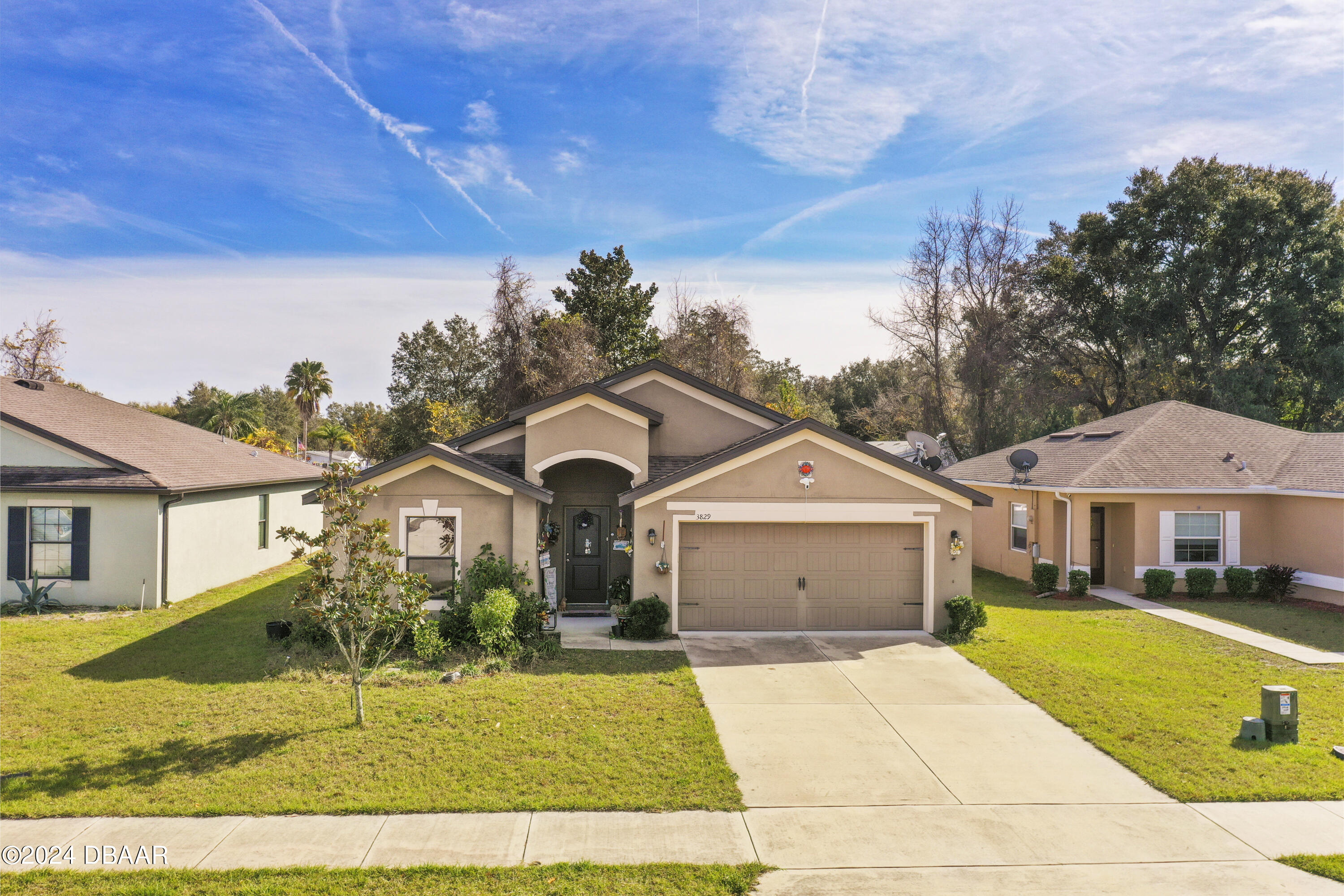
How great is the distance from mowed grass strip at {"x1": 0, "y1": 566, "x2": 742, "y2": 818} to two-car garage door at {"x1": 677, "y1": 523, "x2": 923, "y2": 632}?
6.57 feet

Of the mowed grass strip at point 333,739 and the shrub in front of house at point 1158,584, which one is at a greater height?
the shrub in front of house at point 1158,584

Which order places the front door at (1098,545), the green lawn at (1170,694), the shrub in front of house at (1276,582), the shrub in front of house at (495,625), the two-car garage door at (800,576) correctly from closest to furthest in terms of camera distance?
the green lawn at (1170,694) → the shrub in front of house at (495,625) → the two-car garage door at (800,576) → the shrub in front of house at (1276,582) → the front door at (1098,545)

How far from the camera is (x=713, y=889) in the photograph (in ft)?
17.7

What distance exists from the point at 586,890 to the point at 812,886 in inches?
67.8

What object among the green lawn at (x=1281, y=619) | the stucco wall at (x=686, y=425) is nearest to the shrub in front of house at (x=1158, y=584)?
the green lawn at (x=1281, y=619)

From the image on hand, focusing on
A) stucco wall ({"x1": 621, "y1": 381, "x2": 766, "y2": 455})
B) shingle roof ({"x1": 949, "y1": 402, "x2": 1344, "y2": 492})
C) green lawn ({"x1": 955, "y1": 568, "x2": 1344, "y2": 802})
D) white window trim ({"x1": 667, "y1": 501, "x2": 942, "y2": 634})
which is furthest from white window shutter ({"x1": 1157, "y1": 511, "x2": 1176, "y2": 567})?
stucco wall ({"x1": 621, "y1": 381, "x2": 766, "y2": 455})

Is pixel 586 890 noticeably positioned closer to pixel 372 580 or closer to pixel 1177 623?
pixel 372 580

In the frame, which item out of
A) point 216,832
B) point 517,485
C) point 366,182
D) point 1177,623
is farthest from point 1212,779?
point 366,182

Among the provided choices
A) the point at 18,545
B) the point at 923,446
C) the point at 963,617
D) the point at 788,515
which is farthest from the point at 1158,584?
the point at 18,545

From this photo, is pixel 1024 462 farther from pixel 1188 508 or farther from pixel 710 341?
pixel 710 341

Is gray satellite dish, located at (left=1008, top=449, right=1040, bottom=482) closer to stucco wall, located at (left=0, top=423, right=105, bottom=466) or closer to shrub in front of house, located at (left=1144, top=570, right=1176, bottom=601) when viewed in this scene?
shrub in front of house, located at (left=1144, top=570, right=1176, bottom=601)

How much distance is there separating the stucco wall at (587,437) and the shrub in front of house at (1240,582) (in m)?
14.2

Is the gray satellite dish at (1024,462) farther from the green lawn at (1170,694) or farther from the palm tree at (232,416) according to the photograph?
the palm tree at (232,416)

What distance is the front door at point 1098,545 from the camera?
18.8m
